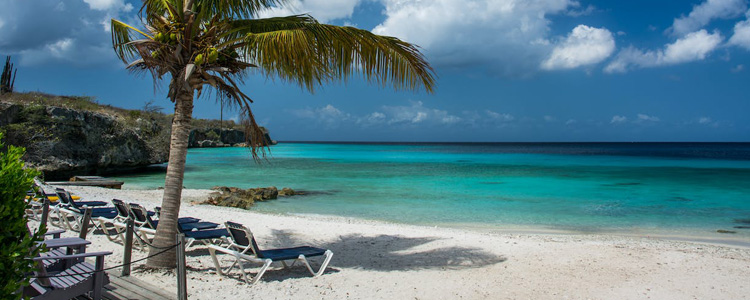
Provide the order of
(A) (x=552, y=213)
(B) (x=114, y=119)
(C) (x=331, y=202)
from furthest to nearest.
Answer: (B) (x=114, y=119) → (C) (x=331, y=202) → (A) (x=552, y=213)

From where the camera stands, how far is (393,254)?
830cm

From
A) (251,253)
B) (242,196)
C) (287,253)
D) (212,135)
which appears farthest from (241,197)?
(212,135)

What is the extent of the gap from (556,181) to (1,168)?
2996 centimetres

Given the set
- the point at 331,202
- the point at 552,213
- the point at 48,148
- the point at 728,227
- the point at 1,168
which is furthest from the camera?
the point at 48,148

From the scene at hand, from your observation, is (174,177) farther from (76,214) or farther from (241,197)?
(241,197)

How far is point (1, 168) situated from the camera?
273 cm

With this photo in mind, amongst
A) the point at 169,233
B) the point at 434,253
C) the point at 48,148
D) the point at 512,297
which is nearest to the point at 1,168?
the point at 169,233

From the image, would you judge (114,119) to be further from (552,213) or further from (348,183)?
(552,213)

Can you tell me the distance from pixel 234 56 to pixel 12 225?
3.82 m

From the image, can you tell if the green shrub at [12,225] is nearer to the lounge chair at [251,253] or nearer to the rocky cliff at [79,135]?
the lounge chair at [251,253]

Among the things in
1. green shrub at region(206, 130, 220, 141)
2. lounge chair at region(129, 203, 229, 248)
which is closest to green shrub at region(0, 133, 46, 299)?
lounge chair at region(129, 203, 229, 248)

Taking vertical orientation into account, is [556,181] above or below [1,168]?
below

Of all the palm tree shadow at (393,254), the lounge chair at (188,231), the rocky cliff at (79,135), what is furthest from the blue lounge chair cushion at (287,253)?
the rocky cliff at (79,135)

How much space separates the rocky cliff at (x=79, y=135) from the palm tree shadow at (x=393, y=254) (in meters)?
17.3
